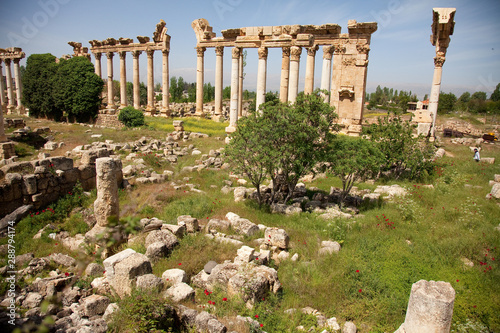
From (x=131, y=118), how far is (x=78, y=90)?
812cm

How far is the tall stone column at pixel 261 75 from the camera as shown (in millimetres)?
20922

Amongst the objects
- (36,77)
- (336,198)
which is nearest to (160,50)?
(36,77)

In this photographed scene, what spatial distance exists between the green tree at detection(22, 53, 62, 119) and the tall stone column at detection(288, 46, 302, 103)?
25.6 meters

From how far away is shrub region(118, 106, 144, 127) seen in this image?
2722 centimetres

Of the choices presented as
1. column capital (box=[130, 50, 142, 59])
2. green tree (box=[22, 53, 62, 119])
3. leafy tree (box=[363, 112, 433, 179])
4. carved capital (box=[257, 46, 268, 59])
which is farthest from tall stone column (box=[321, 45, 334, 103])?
green tree (box=[22, 53, 62, 119])

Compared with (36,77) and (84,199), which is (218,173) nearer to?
(84,199)

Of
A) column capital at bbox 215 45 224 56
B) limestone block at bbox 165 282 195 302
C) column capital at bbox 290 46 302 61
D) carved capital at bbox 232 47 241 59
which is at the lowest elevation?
limestone block at bbox 165 282 195 302

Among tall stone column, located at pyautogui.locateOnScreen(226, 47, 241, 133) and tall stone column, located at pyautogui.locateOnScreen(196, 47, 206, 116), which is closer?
tall stone column, located at pyautogui.locateOnScreen(226, 47, 241, 133)

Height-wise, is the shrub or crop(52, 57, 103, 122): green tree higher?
crop(52, 57, 103, 122): green tree

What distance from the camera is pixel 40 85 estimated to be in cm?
3275

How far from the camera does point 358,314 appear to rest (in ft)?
20.2

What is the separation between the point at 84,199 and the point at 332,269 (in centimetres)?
911

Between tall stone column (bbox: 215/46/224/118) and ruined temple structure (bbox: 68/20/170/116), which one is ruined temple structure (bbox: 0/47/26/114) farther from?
tall stone column (bbox: 215/46/224/118)

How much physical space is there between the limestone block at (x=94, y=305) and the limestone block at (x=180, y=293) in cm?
118
